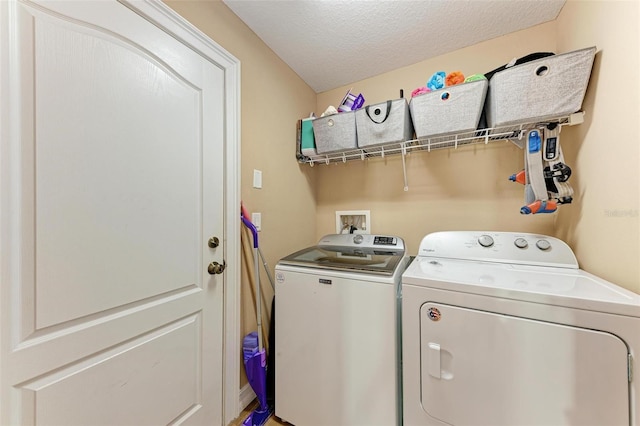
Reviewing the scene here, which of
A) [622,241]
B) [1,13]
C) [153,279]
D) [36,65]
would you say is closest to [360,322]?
[153,279]

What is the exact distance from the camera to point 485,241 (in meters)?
1.29

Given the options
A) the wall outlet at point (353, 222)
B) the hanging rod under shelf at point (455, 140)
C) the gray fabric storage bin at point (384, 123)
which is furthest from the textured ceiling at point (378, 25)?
the wall outlet at point (353, 222)

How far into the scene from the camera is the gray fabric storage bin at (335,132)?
1.61 metres

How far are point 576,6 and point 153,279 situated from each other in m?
2.49

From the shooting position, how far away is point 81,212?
777 millimetres

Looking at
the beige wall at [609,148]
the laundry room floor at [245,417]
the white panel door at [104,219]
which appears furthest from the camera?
the laundry room floor at [245,417]

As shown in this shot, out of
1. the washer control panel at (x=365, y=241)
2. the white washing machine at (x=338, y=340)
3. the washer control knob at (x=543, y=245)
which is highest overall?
the washer control knob at (x=543, y=245)

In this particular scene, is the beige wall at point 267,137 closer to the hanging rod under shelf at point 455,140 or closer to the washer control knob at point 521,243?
the hanging rod under shelf at point 455,140

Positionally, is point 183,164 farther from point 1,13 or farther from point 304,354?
point 304,354

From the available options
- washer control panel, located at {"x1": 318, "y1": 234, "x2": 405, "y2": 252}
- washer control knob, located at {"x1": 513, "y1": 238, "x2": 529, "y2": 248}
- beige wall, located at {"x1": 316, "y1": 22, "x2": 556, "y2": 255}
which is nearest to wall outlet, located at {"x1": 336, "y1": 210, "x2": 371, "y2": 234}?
beige wall, located at {"x1": 316, "y1": 22, "x2": 556, "y2": 255}

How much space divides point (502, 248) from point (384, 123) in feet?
3.33

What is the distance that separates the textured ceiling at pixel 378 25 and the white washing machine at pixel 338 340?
1.50 metres

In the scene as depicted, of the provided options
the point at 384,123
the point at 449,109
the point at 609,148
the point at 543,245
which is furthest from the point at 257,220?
the point at 609,148

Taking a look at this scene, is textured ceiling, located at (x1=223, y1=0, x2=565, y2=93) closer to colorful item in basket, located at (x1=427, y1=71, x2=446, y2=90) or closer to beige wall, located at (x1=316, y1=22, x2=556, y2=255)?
beige wall, located at (x1=316, y1=22, x2=556, y2=255)
